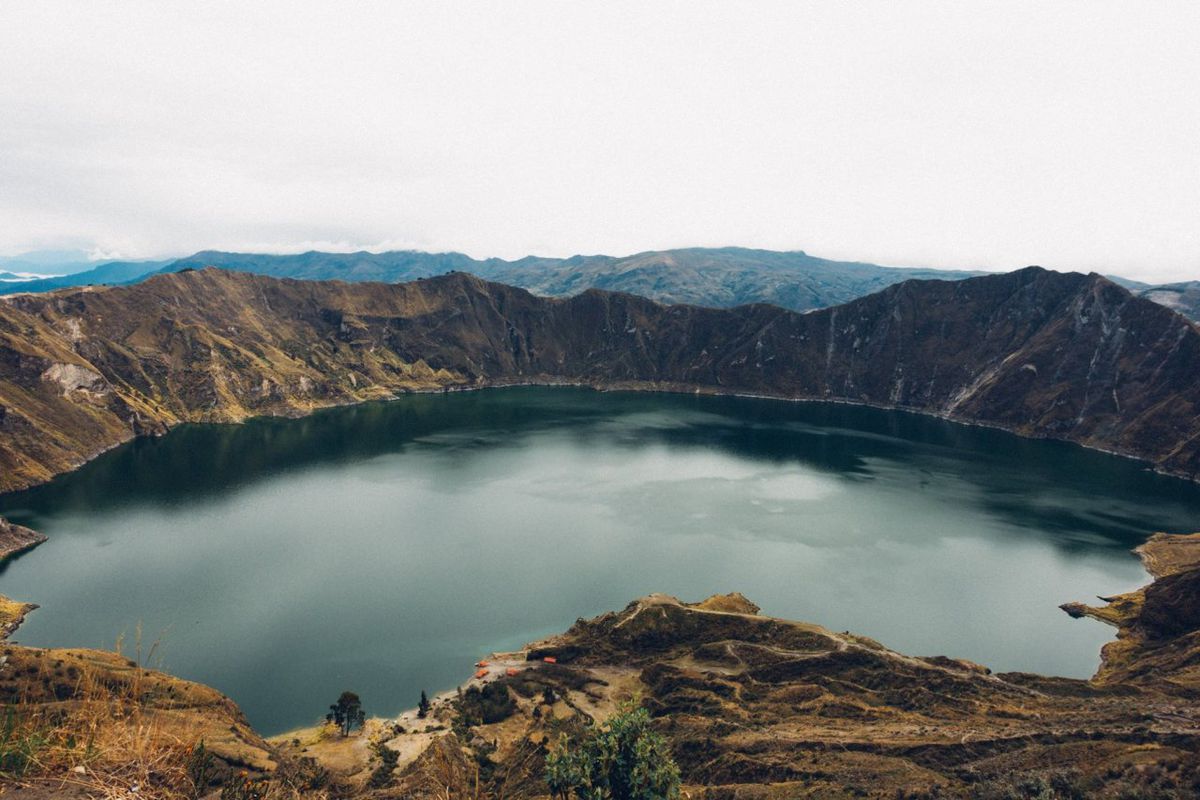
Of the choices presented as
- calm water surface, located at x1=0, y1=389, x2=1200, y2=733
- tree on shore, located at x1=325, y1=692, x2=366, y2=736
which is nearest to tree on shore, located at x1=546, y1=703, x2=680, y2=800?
tree on shore, located at x1=325, y1=692, x2=366, y2=736

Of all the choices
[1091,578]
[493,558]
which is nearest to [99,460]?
[493,558]

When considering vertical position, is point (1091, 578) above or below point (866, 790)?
below

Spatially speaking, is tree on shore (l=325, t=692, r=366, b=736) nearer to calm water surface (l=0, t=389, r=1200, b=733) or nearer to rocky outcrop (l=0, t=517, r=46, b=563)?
calm water surface (l=0, t=389, r=1200, b=733)

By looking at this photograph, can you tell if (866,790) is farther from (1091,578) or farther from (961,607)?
(1091,578)

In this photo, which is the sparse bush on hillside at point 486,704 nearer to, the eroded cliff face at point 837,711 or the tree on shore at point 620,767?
the eroded cliff face at point 837,711

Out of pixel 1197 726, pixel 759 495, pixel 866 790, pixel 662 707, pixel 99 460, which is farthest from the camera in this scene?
pixel 99 460

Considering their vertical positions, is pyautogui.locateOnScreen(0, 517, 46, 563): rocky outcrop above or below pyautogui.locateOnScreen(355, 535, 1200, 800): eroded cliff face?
below

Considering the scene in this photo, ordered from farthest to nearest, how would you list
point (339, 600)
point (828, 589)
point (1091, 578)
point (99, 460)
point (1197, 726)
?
1. point (99, 460)
2. point (1091, 578)
3. point (828, 589)
4. point (339, 600)
5. point (1197, 726)
